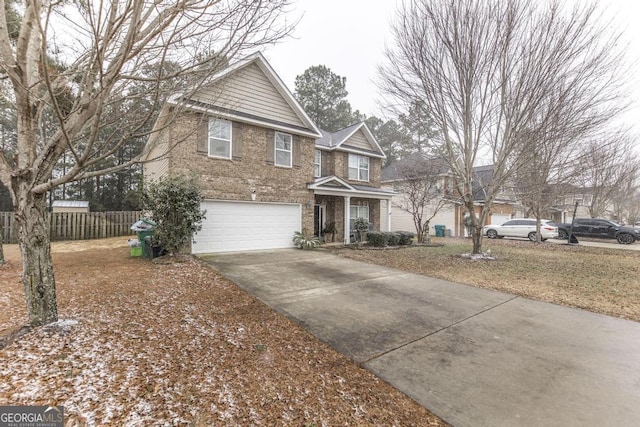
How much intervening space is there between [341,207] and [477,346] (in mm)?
11697

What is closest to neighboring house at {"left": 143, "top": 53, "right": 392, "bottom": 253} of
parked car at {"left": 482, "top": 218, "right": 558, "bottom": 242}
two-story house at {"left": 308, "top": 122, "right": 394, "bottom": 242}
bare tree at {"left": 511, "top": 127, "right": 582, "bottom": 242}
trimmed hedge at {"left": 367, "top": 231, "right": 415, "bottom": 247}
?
two-story house at {"left": 308, "top": 122, "right": 394, "bottom": 242}

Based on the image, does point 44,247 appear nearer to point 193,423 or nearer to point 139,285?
point 139,285

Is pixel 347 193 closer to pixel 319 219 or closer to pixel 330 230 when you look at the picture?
pixel 319 219

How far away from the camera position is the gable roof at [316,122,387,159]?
15406mm

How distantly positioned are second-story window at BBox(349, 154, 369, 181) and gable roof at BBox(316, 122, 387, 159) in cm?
43

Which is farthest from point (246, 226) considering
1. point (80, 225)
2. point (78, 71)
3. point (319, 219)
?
point (80, 225)

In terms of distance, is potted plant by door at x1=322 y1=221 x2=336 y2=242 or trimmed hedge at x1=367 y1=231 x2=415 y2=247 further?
potted plant by door at x1=322 y1=221 x2=336 y2=242

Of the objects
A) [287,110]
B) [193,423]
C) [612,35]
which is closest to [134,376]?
[193,423]

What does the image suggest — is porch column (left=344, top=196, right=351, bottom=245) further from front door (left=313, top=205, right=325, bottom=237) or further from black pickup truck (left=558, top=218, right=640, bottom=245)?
black pickup truck (left=558, top=218, right=640, bottom=245)

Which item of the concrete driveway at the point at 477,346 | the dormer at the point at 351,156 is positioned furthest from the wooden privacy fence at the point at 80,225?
the concrete driveway at the point at 477,346

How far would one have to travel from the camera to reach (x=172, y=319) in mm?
3998

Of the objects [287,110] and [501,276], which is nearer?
[501,276]

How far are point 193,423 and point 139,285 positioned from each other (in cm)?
442

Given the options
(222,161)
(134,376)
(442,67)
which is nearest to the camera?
(134,376)
